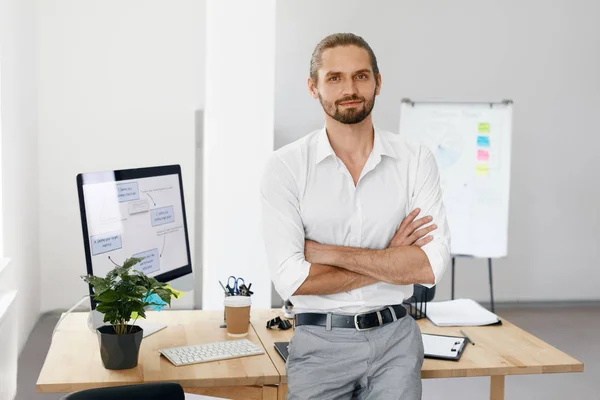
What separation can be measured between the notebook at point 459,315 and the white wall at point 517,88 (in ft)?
11.1

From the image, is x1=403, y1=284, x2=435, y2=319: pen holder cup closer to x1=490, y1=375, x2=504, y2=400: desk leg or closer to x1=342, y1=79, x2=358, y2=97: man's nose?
x1=490, y1=375, x2=504, y2=400: desk leg

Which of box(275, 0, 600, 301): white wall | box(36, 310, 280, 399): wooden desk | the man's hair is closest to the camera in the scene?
box(36, 310, 280, 399): wooden desk

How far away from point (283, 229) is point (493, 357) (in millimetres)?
773

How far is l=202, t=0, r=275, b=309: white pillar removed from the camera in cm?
430

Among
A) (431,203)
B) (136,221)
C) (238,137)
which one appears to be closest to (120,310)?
(136,221)

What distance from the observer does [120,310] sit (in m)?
2.11

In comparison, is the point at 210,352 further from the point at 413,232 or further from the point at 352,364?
the point at 413,232

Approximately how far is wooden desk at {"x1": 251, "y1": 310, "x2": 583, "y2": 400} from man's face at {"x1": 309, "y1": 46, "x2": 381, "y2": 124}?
772 millimetres

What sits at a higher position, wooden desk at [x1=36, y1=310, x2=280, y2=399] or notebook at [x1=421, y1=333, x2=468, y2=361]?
notebook at [x1=421, y1=333, x2=468, y2=361]

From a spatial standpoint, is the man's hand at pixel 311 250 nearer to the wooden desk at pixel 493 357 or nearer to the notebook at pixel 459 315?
the wooden desk at pixel 493 357

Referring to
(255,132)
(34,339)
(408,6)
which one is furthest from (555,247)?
(34,339)

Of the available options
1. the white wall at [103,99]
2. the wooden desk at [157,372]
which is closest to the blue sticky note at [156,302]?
the wooden desk at [157,372]

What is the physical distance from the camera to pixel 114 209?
96.1 inches

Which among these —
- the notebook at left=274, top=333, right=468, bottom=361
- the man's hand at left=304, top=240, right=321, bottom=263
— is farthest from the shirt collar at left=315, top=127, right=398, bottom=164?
the notebook at left=274, top=333, right=468, bottom=361
